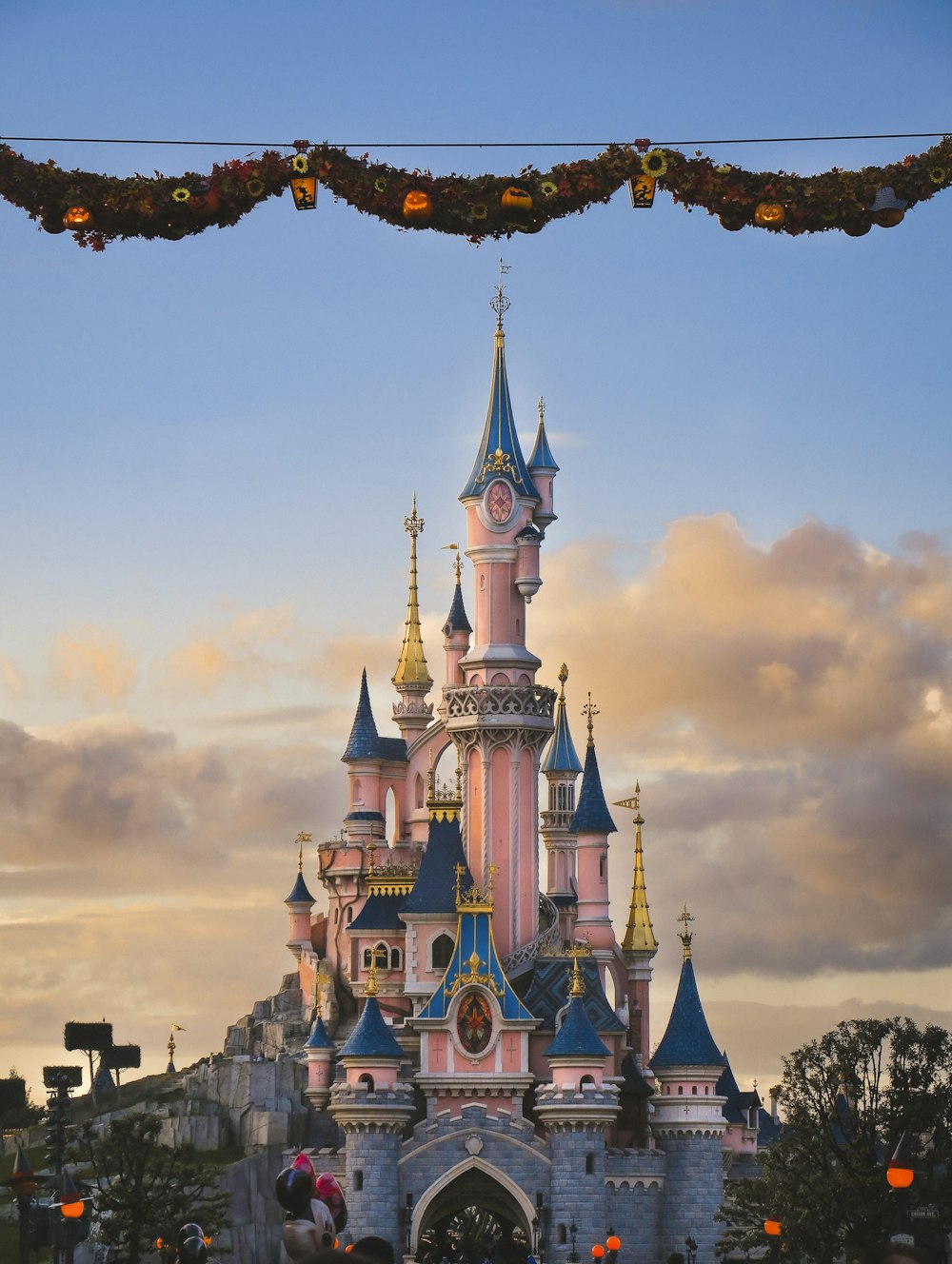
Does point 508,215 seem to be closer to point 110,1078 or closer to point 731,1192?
point 731,1192

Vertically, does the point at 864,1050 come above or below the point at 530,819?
below

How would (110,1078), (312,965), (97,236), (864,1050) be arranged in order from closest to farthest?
1. (97,236)
2. (864,1050)
3. (312,965)
4. (110,1078)

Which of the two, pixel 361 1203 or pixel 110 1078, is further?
pixel 110 1078

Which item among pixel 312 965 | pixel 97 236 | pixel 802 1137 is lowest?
pixel 802 1137

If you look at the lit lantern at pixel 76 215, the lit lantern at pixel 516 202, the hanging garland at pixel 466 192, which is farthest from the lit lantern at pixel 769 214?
the lit lantern at pixel 76 215

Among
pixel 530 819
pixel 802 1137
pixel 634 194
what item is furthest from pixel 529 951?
pixel 634 194

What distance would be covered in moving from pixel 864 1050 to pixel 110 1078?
5867cm

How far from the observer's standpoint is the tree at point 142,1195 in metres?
65.1

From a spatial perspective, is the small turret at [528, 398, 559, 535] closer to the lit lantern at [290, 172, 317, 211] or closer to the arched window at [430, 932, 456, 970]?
the arched window at [430, 932, 456, 970]

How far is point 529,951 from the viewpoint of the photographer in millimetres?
83000

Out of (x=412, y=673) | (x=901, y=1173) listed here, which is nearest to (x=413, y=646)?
(x=412, y=673)

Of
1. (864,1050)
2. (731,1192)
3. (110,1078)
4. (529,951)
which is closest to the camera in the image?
(864,1050)

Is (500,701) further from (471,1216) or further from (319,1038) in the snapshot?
(471,1216)

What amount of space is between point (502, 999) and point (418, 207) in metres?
58.1
